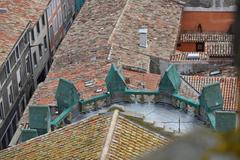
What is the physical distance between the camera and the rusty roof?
37881 millimetres

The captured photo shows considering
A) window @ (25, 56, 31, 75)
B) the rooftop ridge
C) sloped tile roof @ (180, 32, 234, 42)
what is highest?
the rooftop ridge

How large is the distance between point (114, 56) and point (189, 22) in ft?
44.9

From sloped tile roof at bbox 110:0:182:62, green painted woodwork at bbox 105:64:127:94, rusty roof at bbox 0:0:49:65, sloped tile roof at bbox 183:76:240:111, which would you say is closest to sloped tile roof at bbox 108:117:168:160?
green painted woodwork at bbox 105:64:127:94

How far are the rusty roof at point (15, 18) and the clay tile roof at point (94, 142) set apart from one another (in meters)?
20.3

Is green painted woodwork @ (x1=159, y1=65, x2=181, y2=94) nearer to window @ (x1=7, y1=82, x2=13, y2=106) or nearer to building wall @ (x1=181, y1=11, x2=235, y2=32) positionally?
window @ (x1=7, y1=82, x2=13, y2=106)

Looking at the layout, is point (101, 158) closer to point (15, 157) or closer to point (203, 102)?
point (15, 157)

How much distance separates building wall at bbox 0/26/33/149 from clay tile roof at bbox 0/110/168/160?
2065cm

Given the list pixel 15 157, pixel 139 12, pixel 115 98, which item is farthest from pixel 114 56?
pixel 15 157

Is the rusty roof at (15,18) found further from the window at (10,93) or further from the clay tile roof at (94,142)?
the clay tile roof at (94,142)

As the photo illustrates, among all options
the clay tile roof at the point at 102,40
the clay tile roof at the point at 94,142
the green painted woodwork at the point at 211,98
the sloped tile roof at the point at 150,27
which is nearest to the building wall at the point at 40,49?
the clay tile roof at the point at 102,40

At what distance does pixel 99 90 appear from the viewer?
88.0 feet

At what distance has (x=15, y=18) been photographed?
134ft

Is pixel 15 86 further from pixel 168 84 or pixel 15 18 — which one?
pixel 168 84

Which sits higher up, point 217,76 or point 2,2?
point 2,2
